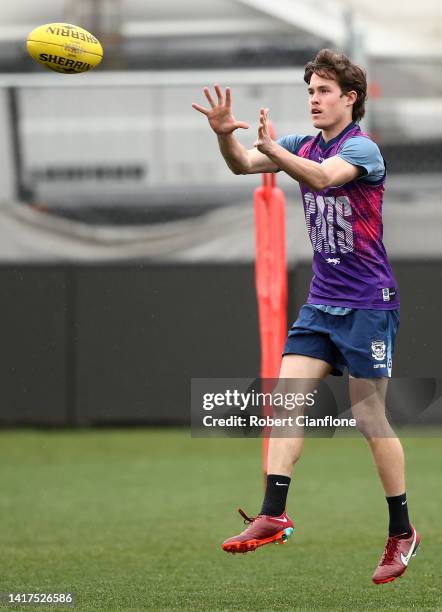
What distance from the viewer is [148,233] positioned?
11805mm

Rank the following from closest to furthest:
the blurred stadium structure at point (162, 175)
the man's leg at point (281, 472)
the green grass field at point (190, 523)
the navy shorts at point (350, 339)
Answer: the man's leg at point (281, 472) < the navy shorts at point (350, 339) < the green grass field at point (190, 523) < the blurred stadium structure at point (162, 175)

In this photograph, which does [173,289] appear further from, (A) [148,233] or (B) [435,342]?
(B) [435,342]

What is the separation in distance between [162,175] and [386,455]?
6679 mm

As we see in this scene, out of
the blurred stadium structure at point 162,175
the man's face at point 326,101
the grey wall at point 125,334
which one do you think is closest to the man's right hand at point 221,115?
the man's face at point 326,101

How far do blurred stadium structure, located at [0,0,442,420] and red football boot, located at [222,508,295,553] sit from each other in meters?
6.40

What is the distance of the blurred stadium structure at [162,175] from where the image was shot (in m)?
11.5

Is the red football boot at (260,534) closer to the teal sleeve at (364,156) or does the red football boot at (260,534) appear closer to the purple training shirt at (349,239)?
the purple training shirt at (349,239)

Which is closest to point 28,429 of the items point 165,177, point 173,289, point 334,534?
point 173,289

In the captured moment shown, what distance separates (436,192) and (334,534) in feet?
17.1

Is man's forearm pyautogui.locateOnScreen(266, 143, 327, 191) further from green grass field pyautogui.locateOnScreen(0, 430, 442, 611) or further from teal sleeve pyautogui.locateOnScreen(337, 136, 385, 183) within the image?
green grass field pyautogui.locateOnScreen(0, 430, 442, 611)

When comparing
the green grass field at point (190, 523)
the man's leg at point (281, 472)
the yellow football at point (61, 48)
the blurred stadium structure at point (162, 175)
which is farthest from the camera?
the blurred stadium structure at point (162, 175)

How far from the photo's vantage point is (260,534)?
5.02 meters

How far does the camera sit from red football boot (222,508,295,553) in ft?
16.2

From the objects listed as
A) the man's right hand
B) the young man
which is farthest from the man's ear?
the man's right hand
